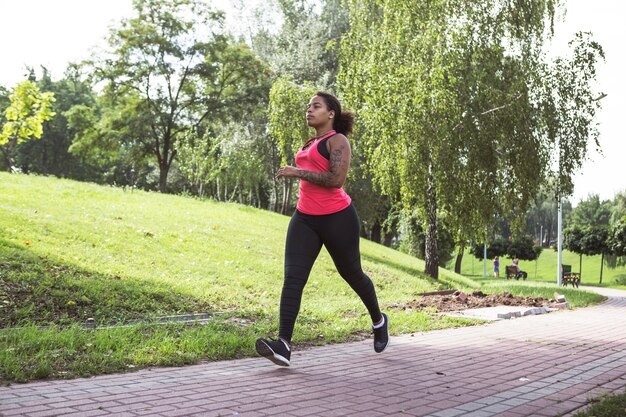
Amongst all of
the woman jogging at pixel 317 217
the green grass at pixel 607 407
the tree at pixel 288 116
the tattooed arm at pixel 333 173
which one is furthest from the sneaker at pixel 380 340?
the tree at pixel 288 116

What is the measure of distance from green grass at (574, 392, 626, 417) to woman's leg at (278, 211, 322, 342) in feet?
7.49

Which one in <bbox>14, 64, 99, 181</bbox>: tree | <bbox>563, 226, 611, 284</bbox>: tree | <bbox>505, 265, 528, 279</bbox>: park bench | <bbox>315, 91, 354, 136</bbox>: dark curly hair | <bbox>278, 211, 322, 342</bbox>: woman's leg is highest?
<bbox>14, 64, 99, 181</bbox>: tree

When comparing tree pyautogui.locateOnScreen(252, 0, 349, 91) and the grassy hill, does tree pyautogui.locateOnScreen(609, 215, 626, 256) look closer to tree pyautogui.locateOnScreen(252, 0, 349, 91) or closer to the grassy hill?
tree pyautogui.locateOnScreen(252, 0, 349, 91)

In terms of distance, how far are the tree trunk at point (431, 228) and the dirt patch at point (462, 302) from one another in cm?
426

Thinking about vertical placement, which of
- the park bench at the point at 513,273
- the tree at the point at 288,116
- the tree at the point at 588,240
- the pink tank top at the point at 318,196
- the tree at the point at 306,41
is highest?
the tree at the point at 306,41

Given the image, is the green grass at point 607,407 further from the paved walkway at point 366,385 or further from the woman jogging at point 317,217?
the woman jogging at point 317,217

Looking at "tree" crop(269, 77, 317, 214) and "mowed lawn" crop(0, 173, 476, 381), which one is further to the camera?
"tree" crop(269, 77, 317, 214)

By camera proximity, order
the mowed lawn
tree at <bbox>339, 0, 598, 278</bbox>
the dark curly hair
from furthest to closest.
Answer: tree at <bbox>339, 0, 598, 278</bbox>
the dark curly hair
the mowed lawn

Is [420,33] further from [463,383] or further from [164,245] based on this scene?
[463,383]

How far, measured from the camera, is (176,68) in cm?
3416

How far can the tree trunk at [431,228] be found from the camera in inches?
673

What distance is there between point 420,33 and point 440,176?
3725 millimetres

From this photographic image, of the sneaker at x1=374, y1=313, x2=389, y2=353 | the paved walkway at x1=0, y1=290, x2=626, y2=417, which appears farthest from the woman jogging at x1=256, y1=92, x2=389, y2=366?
the sneaker at x1=374, y1=313, x2=389, y2=353

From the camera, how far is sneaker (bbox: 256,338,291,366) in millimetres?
5012
